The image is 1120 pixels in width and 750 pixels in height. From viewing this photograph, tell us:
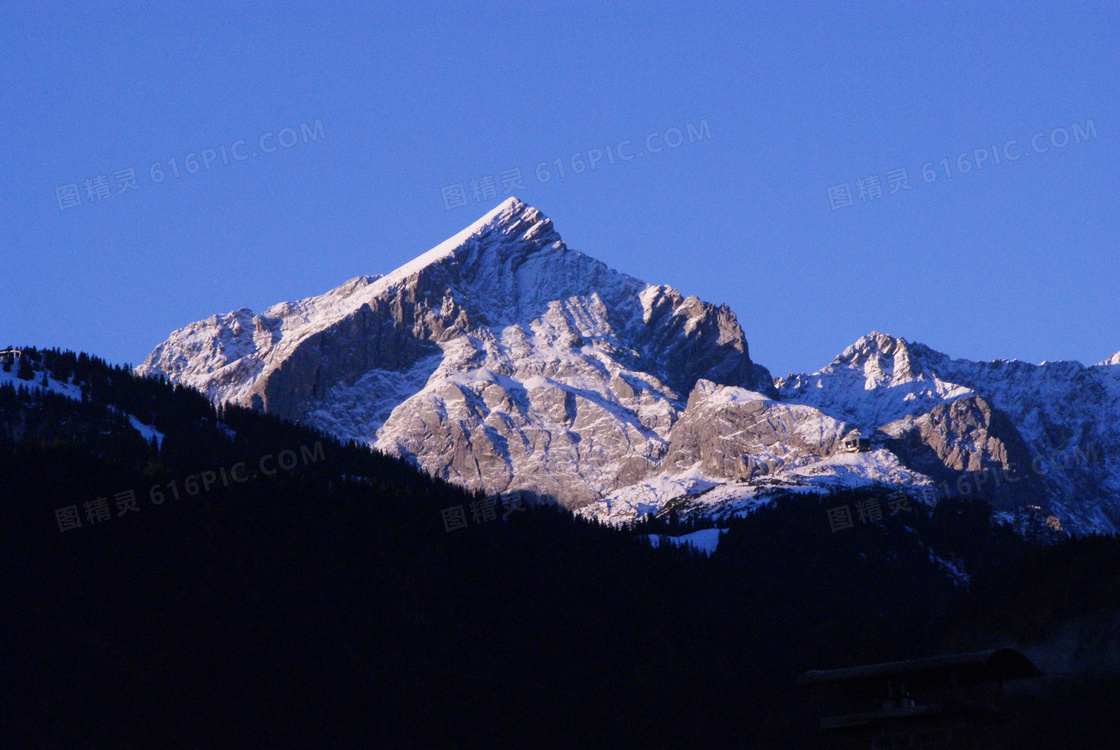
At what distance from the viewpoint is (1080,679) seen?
9712 centimetres

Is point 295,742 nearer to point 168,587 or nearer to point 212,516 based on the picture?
point 168,587

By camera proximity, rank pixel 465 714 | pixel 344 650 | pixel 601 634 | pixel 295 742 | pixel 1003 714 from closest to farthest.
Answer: pixel 1003 714 → pixel 295 742 → pixel 465 714 → pixel 344 650 → pixel 601 634

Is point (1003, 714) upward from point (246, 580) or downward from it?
downward

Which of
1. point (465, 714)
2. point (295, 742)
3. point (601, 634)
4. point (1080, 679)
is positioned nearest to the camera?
point (1080, 679)

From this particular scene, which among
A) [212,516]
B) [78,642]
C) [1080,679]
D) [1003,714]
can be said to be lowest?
[1080,679]

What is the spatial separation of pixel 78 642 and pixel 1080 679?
109m

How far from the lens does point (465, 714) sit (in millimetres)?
162875

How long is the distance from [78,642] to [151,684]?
10.3 m

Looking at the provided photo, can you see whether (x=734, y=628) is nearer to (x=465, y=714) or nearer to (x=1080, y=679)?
(x=465, y=714)

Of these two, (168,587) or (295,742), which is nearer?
(295,742)

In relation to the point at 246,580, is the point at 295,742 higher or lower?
lower

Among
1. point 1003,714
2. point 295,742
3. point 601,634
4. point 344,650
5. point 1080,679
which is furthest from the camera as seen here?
point 601,634

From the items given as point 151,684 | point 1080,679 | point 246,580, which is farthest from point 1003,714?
point 246,580

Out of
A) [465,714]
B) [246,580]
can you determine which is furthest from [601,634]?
[246,580]
